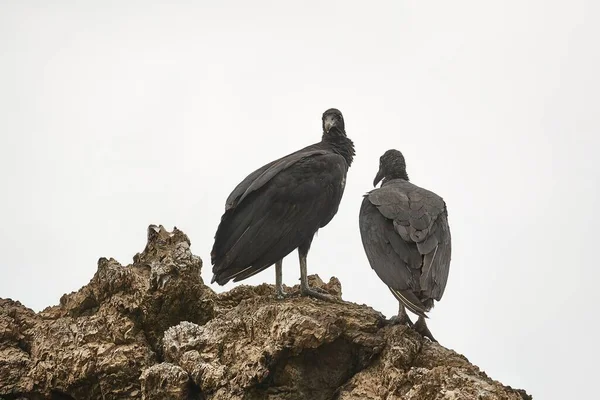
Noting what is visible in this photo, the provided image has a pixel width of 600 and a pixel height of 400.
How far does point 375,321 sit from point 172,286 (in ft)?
6.39

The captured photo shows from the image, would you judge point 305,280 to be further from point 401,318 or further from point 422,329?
point 422,329

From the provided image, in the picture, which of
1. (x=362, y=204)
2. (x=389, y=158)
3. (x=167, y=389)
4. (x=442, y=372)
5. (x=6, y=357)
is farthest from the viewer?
(x=389, y=158)

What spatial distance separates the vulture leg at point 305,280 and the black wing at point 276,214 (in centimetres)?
14

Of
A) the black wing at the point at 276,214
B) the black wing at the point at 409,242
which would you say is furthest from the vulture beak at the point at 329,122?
the black wing at the point at 409,242

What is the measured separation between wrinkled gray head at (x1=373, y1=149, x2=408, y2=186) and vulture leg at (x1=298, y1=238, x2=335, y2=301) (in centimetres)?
140

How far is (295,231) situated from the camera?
396 inches

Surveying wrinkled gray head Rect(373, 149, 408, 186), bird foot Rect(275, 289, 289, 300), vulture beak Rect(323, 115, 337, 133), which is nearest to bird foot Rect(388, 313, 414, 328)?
bird foot Rect(275, 289, 289, 300)

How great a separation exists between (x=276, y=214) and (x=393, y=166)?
1.74 metres

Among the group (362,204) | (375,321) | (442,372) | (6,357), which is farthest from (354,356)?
(6,357)

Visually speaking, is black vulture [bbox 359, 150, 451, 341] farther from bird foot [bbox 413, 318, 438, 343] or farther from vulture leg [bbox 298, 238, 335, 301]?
vulture leg [bbox 298, 238, 335, 301]

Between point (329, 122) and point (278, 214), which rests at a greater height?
point (329, 122)

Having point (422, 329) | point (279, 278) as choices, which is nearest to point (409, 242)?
point (422, 329)

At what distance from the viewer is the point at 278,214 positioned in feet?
33.1

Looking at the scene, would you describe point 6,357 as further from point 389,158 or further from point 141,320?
point 389,158
